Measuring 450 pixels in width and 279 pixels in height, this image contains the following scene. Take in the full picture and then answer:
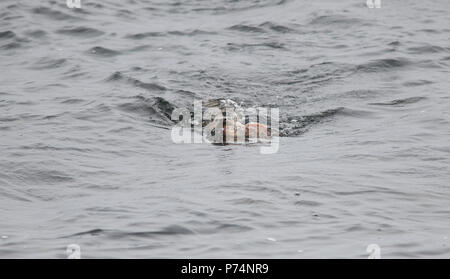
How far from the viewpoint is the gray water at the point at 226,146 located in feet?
24.6

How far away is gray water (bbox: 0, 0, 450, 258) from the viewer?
7.50 m

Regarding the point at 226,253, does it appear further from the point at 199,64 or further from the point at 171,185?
the point at 199,64

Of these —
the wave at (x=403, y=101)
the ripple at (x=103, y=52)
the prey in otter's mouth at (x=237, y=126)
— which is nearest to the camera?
the prey in otter's mouth at (x=237, y=126)

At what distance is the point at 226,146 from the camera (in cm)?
1076

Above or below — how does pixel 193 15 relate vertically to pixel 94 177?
above

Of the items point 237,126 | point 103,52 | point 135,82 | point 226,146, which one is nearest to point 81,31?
point 103,52

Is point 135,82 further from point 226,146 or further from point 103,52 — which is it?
point 226,146

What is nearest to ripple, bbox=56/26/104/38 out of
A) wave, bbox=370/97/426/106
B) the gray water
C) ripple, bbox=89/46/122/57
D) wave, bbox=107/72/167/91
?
the gray water

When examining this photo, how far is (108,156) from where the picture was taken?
1026 centimetres

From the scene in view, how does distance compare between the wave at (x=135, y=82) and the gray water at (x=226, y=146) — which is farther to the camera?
the wave at (x=135, y=82)

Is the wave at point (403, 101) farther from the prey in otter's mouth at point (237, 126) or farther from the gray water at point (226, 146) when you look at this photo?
the prey in otter's mouth at point (237, 126)

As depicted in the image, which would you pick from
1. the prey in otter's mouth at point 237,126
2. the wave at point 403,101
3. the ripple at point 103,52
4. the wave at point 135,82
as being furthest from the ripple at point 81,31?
the wave at point 403,101
